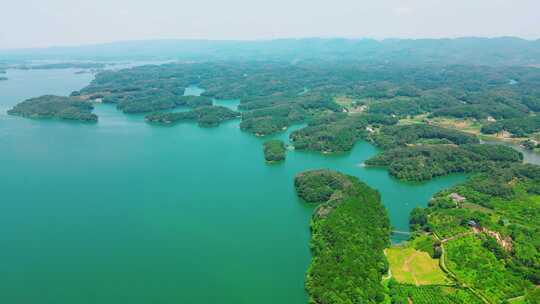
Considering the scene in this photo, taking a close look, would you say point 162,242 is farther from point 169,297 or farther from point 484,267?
point 484,267

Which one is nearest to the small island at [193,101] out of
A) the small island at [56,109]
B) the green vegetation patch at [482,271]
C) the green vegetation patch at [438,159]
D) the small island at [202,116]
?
the small island at [202,116]

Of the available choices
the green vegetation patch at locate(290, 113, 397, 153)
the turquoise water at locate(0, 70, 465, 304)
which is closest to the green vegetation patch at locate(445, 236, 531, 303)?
the turquoise water at locate(0, 70, 465, 304)

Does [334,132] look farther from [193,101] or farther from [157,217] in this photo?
[193,101]

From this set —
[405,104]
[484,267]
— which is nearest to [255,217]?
[484,267]

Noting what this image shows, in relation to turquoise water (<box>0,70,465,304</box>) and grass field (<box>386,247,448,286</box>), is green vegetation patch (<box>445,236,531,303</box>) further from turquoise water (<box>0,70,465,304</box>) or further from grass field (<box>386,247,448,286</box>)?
turquoise water (<box>0,70,465,304</box>)

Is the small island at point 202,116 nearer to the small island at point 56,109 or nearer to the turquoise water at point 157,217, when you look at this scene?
the turquoise water at point 157,217

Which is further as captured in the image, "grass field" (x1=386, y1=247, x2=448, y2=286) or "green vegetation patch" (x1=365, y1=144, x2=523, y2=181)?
"green vegetation patch" (x1=365, y1=144, x2=523, y2=181)
